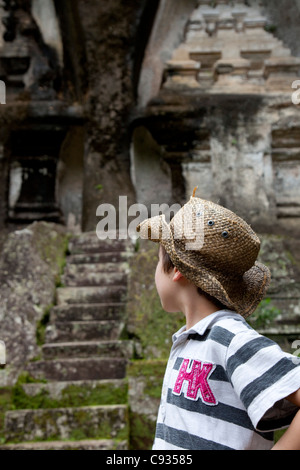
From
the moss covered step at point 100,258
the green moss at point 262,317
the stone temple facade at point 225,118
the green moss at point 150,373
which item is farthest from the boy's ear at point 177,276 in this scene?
the stone temple facade at point 225,118

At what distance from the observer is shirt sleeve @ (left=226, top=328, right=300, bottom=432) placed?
3.25 ft

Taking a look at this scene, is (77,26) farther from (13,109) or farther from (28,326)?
(28,326)

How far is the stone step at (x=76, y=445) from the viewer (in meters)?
2.63

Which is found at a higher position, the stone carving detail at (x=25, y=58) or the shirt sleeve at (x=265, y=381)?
the stone carving detail at (x=25, y=58)

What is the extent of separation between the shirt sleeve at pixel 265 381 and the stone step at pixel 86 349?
2294 millimetres

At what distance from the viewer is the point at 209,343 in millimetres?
1176

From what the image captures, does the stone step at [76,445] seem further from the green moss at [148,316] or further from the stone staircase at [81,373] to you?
the green moss at [148,316]

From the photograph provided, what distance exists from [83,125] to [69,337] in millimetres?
2725

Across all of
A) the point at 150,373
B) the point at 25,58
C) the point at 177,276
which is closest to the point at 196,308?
the point at 177,276

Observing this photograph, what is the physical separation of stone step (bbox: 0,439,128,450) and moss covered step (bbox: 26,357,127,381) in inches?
19.8

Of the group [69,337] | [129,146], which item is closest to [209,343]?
[69,337]

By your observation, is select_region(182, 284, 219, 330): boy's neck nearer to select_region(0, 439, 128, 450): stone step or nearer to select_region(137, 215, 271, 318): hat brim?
select_region(137, 215, 271, 318): hat brim

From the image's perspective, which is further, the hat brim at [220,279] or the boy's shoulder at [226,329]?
the hat brim at [220,279]
